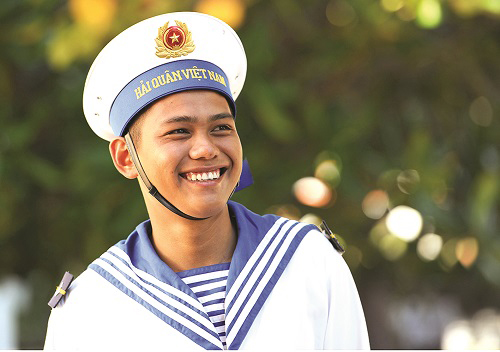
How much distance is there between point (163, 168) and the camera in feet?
8.29

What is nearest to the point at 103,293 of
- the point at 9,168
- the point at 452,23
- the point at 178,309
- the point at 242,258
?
the point at 178,309

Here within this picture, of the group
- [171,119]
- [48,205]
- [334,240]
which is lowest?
[334,240]

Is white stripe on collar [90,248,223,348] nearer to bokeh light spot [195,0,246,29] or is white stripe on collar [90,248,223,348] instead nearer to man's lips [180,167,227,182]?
man's lips [180,167,227,182]

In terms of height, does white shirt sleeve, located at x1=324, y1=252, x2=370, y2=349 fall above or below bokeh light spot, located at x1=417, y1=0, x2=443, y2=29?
below

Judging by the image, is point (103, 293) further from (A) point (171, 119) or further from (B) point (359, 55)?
(B) point (359, 55)

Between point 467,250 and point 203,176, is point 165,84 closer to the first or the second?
point 203,176

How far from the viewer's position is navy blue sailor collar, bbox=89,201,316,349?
2525mm

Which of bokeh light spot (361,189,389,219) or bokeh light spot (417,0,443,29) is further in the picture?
bokeh light spot (361,189,389,219)

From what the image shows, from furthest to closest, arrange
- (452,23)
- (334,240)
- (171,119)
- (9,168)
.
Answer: (452,23) < (9,168) < (334,240) < (171,119)

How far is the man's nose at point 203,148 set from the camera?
2.48 meters

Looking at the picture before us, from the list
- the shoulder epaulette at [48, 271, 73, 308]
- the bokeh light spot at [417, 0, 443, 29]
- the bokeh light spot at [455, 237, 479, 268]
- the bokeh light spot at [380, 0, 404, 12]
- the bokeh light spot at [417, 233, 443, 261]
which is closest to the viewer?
the shoulder epaulette at [48, 271, 73, 308]

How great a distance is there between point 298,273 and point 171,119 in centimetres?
60

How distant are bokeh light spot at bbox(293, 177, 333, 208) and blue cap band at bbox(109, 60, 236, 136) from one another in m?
3.32

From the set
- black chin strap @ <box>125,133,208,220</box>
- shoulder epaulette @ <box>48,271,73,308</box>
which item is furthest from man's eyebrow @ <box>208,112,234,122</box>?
shoulder epaulette @ <box>48,271,73,308</box>
